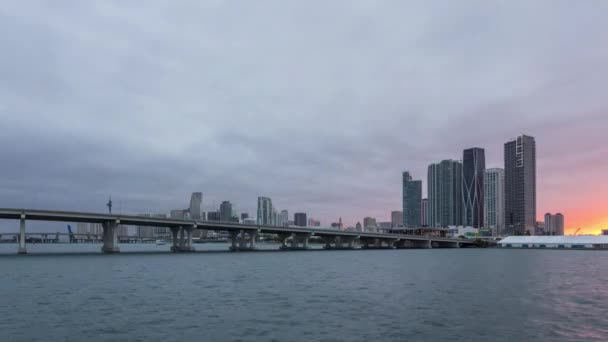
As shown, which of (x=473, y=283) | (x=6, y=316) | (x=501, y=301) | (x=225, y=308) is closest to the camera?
(x=6, y=316)

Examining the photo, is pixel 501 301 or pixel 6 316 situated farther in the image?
pixel 501 301

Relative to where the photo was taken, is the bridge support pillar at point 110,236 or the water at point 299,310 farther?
the bridge support pillar at point 110,236

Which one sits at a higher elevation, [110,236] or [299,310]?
[299,310]

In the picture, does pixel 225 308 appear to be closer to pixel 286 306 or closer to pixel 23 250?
pixel 286 306

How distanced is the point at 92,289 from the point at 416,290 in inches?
1700

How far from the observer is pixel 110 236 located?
17450cm

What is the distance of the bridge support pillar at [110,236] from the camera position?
568 ft

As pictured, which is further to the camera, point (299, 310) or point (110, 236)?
point (110, 236)

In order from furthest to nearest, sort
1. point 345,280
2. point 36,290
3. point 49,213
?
point 49,213, point 345,280, point 36,290

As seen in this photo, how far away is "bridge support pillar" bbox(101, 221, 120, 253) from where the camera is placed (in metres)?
173

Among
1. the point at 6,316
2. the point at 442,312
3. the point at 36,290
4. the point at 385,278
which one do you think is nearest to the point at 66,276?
the point at 36,290

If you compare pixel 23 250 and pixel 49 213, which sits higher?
pixel 49 213

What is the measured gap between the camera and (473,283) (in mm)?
75938

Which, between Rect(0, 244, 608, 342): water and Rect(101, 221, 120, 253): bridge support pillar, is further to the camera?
Rect(101, 221, 120, 253): bridge support pillar
